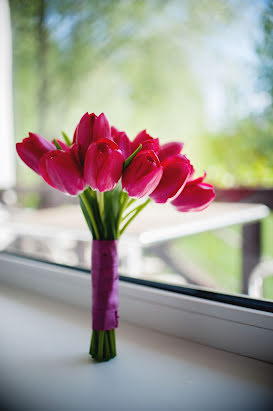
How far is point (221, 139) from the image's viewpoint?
3.12 meters

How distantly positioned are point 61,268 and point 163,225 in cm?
50

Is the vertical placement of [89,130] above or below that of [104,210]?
above

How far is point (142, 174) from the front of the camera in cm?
46

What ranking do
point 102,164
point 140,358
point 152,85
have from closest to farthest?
1. point 102,164
2. point 140,358
3. point 152,85

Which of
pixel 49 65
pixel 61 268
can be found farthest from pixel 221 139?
pixel 61 268

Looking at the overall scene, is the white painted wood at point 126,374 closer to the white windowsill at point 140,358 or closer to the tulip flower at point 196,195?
the white windowsill at point 140,358

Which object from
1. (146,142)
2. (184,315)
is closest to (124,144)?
(146,142)

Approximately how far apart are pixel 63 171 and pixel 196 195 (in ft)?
0.63

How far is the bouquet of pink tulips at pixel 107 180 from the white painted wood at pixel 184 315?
145 millimetres

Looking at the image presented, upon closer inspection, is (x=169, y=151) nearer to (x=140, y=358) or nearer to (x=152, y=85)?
(x=140, y=358)

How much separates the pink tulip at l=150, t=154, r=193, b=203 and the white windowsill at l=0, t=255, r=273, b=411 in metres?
0.25

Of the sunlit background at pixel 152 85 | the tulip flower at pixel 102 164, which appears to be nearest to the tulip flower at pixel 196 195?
the tulip flower at pixel 102 164

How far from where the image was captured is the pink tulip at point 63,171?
464 millimetres

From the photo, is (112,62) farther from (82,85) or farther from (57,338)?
(57,338)
